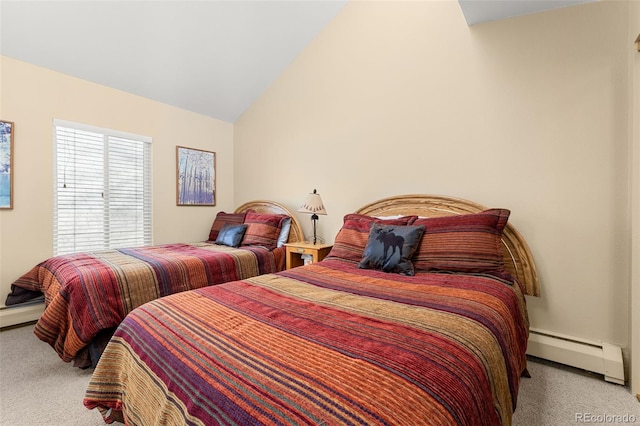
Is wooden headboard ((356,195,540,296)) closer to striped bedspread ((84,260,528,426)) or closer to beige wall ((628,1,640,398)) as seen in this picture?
beige wall ((628,1,640,398))

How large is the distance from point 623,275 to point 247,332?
2368 mm

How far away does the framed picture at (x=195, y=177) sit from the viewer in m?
3.93

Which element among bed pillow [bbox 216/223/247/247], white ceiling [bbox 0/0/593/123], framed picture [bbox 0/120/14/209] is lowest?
bed pillow [bbox 216/223/247/247]

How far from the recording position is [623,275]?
192cm

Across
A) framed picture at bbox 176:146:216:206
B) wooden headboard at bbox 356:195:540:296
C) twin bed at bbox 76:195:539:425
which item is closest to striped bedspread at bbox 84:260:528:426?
twin bed at bbox 76:195:539:425

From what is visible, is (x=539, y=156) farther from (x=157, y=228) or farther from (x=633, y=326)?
(x=157, y=228)

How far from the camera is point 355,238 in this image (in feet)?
7.88

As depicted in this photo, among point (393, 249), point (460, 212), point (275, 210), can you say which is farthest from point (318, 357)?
point (275, 210)

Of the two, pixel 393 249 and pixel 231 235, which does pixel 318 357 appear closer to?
pixel 393 249

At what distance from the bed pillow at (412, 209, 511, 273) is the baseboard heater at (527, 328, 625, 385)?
689 mm

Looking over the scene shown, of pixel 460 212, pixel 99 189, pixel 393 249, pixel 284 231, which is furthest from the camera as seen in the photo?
pixel 284 231

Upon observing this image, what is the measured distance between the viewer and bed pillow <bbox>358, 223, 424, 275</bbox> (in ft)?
6.53

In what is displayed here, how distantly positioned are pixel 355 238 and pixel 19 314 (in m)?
3.11

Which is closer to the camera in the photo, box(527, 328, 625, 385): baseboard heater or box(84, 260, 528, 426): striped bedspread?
box(84, 260, 528, 426): striped bedspread
